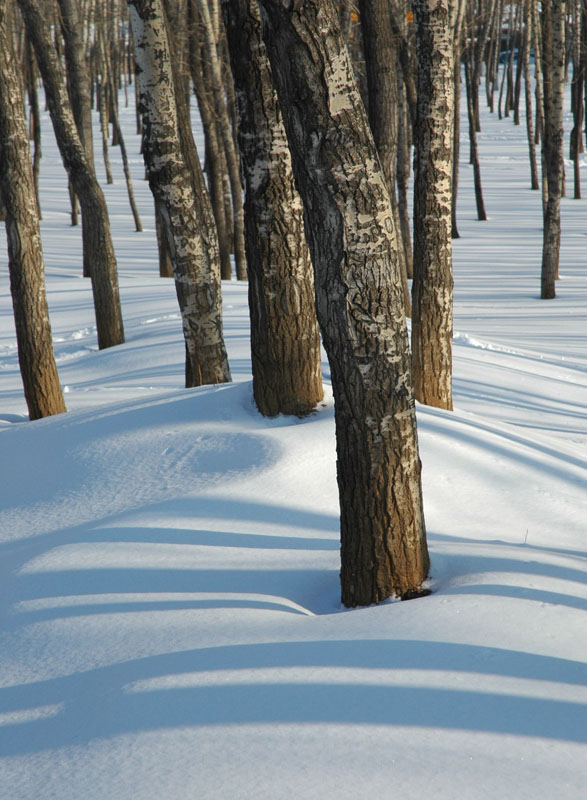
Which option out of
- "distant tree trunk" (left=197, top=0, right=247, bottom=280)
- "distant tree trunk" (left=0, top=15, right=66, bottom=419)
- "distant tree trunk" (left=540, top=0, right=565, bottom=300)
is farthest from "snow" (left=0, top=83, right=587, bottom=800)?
"distant tree trunk" (left=540, top=0, right=565, bottom=300)

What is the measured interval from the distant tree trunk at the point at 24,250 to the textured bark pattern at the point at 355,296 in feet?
15.6

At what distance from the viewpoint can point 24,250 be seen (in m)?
6.90

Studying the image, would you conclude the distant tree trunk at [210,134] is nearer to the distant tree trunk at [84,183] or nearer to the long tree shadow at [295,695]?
the distant tree trunk at [84,183]

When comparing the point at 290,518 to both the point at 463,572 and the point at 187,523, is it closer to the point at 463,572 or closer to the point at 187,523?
the point at 187,523

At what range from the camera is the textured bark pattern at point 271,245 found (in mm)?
4520

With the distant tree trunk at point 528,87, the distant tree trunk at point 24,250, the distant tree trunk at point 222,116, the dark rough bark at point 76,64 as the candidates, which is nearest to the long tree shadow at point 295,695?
the distant tree trunk at point 24,250

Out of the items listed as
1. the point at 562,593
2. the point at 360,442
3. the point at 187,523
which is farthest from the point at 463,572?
the point at 187,523

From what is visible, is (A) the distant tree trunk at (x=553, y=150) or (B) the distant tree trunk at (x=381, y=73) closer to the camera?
(B) the distant tree trunk at (x=381, y=73)

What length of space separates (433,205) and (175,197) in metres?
2.20

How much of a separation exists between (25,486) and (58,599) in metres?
1.64

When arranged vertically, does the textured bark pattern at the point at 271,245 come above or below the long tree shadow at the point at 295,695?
above

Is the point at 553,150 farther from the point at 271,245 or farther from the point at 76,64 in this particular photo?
the point at 271,245

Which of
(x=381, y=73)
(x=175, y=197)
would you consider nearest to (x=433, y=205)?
(x=175, y=197)

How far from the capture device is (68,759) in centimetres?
231
